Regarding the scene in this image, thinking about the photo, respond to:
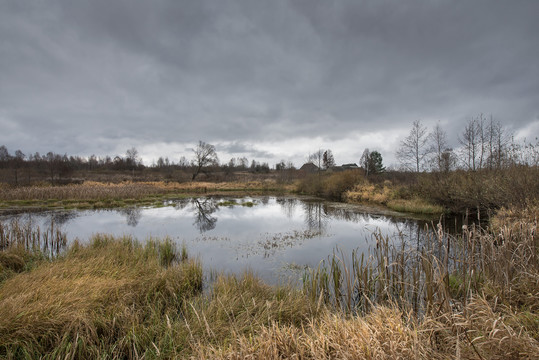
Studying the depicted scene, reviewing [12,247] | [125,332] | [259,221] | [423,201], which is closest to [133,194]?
[259,221]

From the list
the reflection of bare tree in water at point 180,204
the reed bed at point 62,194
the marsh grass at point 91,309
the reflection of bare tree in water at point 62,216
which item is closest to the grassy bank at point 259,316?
the marsh grass at point 91,309

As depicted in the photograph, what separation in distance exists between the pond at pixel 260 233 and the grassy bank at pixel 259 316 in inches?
50.8

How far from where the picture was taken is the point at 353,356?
2.43m

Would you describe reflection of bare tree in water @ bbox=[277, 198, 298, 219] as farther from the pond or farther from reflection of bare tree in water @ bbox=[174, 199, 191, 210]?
reflection of bare tree in water @ bbox=[174, 199, 191, 210]

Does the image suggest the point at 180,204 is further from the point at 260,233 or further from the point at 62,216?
the point at 260,233

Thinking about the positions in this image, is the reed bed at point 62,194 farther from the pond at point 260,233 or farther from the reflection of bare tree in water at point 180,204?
the pond at point 260,233

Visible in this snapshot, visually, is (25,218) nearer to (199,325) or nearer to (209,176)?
(199,325)

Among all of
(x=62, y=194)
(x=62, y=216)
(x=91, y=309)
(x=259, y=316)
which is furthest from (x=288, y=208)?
(x=62, y=194)

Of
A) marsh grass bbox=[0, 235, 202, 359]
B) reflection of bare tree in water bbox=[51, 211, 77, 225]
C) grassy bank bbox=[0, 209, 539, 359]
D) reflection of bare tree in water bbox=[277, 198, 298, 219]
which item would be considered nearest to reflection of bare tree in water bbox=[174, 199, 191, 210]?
reflection of bare tree in water bbox=[51, 211, 77, 225]

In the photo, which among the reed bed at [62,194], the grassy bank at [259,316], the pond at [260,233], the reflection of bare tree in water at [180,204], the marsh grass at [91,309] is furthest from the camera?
the reed bed at [62,194]

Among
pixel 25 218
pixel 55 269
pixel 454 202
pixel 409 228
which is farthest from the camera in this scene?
pixel 454 202

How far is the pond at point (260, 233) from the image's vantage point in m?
7.58

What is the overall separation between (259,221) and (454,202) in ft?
47.0

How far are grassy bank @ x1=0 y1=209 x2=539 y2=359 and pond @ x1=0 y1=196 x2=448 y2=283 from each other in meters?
1.29
